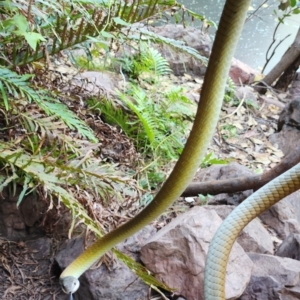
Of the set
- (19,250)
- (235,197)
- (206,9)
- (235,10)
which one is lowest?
(19,250)

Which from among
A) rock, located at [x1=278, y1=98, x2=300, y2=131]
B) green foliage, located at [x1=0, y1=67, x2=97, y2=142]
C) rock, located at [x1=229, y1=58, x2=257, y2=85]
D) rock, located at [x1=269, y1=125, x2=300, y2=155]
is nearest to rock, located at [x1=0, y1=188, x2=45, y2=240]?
green foliage, located at [x1=0, y1=67, x2=97, y2=142]

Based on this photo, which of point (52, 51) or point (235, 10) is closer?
point (235, 10)

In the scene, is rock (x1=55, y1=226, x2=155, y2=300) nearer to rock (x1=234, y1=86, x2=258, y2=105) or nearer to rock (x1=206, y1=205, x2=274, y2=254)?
rock (x1=206, y1=205, x2=274, y2=254)

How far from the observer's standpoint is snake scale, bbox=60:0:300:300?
35.3 inches

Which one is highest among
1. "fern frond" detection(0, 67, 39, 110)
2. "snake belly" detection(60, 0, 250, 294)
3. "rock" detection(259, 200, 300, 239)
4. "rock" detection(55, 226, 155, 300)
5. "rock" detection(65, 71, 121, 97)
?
"snake belly" detection(60, 0, 250, 294)

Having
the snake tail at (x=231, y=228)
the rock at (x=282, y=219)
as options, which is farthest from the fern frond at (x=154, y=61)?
the snake tail at (x=231, y=228)

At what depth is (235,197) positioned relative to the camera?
83.1 inches

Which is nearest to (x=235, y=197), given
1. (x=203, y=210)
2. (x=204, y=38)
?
(x=203, y=210)

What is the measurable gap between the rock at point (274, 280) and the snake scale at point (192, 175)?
378mm

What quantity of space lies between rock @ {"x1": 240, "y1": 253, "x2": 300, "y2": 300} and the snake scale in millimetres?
378

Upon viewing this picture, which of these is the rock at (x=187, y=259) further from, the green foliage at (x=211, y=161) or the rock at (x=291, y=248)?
the green foliage at (x=211, y=161)

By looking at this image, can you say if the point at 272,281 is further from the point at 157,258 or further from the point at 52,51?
the point at 52,51

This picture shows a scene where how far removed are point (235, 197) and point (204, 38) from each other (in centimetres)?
210

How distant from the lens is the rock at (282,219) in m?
2.01
